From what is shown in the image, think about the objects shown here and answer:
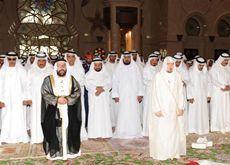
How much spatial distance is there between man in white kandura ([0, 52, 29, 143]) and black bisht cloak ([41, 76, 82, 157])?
1.64 m

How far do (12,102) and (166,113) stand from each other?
3.31 m

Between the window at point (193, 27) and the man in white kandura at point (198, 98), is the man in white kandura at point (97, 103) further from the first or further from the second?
the window at point (193, 27)

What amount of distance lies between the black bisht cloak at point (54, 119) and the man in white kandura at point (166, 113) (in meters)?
1.29

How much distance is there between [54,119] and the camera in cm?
600

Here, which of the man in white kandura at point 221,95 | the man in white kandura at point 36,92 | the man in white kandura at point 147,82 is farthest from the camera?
the man in white kandura at point 221,95

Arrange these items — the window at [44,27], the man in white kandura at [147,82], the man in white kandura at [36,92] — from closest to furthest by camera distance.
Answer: the man in white kandura at [36,92]
the man in white kandura at [147,82]
the window at [44,27]

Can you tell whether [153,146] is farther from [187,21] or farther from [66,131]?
[187,21]

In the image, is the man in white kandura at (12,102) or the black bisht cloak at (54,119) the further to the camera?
the man in white kandura at (12,102)

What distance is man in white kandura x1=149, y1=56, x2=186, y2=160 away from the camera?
6.09m

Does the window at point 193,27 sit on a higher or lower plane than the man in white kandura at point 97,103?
higher

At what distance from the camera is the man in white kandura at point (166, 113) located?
609 centimetres

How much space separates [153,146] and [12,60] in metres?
3.45

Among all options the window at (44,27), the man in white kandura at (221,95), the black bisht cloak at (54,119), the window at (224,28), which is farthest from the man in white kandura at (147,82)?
the window at (224,28)

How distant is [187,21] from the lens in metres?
19.0
